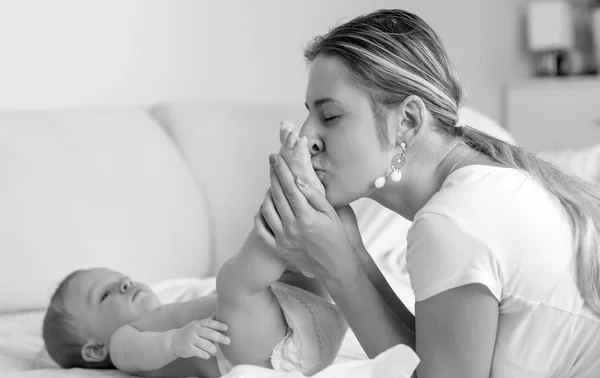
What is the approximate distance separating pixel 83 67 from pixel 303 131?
1.46 m

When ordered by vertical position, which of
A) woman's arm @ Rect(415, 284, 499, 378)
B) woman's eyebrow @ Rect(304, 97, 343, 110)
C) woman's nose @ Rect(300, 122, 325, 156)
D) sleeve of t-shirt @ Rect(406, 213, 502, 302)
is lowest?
woman's arm @ Rect(415, 284, 499, 378)

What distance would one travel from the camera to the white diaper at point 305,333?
1.29 meters

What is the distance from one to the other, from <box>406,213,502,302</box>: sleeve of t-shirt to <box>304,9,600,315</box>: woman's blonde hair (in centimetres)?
17

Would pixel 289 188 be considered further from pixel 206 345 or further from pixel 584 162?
pixel 584 162

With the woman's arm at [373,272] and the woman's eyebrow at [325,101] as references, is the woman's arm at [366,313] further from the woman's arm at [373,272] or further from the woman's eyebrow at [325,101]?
the woman's eyebrow at [325,101]

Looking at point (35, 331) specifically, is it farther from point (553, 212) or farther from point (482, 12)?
point (482, 12)

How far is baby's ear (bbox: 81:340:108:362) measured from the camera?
151 cm

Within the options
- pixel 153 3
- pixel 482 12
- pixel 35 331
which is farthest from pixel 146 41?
pixel 482 12

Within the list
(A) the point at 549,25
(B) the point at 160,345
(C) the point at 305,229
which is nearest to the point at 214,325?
(B) the point at 160,345

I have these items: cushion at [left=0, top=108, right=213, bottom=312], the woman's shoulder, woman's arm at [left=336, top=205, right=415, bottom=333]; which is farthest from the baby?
cushion at [left=0, top=108, right=213, bottom=312]

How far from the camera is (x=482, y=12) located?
424cm

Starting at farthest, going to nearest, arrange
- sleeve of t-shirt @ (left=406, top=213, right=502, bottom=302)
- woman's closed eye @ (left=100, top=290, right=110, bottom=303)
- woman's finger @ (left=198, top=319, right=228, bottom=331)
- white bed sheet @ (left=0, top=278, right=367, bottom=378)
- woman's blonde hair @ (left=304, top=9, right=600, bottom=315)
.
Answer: woman's closed eye @ (left=100, top=290, right=110, bottom=303)
white bed sheet @ (left=0, top=278, right=367, bottom=378)
woman's finger @ (left=198, top=319, right=228, bottom=331)
woman's blonde hair @ (left=304, top=9, right=600, bottom=315)
sleeve of t-shirt @ (left=406, top=213, right=502, bottom=302)

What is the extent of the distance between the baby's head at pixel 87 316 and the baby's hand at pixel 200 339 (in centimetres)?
29

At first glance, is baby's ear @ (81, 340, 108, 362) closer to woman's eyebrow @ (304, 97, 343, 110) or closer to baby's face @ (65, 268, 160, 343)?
baby's face @ (65, 268, 160, 343)
